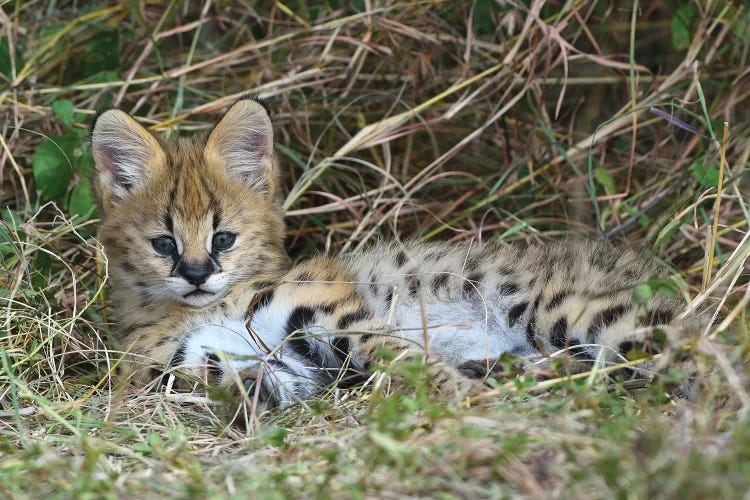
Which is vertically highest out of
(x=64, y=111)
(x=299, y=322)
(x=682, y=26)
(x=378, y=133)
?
(x=682, y=26)

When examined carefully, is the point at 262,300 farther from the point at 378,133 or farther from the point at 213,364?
the point at 378,133

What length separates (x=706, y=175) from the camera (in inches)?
142

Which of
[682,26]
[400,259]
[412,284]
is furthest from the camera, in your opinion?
[682,26]

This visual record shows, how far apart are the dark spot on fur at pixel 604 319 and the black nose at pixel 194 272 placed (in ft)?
4.48

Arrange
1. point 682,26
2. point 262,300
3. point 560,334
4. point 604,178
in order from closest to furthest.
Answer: point 560,334 < point 262,300 < point 604,178 < point 682,26

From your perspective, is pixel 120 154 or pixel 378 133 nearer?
pixel 120 154

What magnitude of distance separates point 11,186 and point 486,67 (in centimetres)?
241

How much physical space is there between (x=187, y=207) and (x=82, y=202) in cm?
81

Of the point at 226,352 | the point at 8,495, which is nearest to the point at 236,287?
the point at 226,352

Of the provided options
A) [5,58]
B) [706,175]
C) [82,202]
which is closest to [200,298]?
[82,202]

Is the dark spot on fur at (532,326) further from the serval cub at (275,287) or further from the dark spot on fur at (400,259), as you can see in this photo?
the dark spot on fur at (400,259)

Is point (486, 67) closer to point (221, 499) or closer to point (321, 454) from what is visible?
point (321, 454)

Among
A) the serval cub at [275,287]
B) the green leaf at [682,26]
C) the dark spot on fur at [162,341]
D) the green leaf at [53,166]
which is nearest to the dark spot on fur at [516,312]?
the serval cub at [275,287]

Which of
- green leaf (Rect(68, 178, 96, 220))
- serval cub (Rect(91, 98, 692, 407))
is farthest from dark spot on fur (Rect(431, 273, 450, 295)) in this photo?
green leaf (Rect(68, 178, 96, 220))
